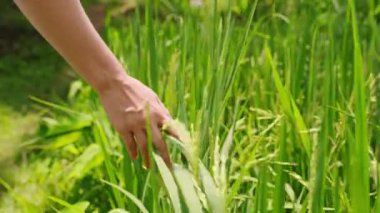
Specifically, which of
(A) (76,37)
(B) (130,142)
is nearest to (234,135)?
(B) (130,142)

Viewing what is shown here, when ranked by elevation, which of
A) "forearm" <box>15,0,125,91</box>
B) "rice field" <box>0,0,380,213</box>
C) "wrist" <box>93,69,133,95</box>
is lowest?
"rice field" <box>0,0,380,213</box>

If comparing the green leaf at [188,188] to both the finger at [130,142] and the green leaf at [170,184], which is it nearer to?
the green leaf at [170,184]

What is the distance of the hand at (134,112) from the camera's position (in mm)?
1382

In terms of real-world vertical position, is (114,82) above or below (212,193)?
above

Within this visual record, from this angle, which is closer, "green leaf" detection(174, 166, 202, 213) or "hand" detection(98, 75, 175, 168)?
"green leaf" detection(174, 166, 202, 213)

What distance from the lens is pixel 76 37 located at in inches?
54.1

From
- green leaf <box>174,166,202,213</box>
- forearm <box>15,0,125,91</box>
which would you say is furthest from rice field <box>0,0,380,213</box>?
forearm <box>15,0,125,91</box>

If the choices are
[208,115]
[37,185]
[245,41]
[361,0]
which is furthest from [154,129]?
[361,0]

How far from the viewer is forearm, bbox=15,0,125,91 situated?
1.36 metres

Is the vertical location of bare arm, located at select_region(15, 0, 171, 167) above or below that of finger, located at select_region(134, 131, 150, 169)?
above

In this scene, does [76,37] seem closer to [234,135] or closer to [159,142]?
[159,142]

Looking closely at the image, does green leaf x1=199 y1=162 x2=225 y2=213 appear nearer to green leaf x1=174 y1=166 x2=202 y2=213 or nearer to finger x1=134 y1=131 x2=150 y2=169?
green leaf x1=174 y1=166 x2=202 y2=213

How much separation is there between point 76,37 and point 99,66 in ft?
0.18

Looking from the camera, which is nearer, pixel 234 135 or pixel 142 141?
pixel 142 141
